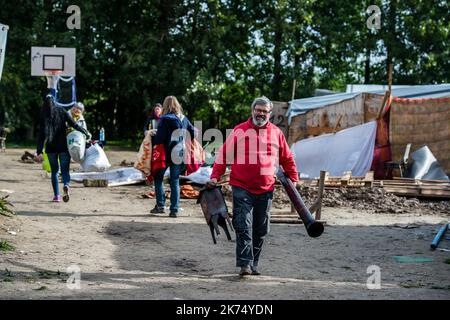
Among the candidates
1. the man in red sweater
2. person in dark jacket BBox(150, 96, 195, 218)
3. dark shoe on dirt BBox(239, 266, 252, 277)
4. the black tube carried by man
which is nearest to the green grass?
the man in red sweater

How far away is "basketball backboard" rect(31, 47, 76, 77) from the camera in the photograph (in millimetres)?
24459

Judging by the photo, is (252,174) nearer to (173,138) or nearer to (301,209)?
(301,209)

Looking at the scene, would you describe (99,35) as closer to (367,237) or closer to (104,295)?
(367,237)

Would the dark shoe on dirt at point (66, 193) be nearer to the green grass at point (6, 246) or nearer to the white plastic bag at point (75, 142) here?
the white plastic bag at point (75, 142)

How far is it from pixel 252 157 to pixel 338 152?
11.8m

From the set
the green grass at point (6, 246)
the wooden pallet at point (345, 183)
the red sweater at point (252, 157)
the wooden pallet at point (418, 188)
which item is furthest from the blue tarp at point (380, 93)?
the green grass at point (6, 246)

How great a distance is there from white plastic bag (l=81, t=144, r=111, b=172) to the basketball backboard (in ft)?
15.9

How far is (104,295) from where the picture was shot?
6.51 metres

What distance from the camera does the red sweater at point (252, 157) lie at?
776cm

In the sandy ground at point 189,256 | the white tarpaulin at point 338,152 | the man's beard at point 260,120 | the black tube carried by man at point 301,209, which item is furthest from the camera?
the white tarpaulin at point 338,152

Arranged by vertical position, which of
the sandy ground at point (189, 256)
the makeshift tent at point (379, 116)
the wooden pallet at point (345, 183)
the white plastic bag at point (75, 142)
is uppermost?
the makeshift tent at point (379, 116)

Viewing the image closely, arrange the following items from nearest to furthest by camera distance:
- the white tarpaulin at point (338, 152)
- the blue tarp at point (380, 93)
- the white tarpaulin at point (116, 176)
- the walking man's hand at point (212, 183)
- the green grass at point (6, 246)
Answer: the walking man's hand at point (212, 183)
the green grass at point (6, 246)
the white tarpaulin at point (116, 176)
the white tarpaulin at point (338, 152)
the blue tarp at point (380, 93)

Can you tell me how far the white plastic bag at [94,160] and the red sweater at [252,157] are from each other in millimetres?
9806
